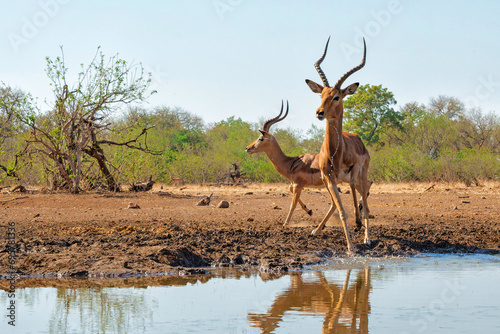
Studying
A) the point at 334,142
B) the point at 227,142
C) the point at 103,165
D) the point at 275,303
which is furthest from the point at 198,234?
the point at 227,142

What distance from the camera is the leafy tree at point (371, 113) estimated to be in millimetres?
49781

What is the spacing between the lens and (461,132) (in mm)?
46312

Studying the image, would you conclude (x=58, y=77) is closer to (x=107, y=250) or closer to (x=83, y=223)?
(x=83, y=223)

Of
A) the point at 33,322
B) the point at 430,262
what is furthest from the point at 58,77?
the point at 33,322

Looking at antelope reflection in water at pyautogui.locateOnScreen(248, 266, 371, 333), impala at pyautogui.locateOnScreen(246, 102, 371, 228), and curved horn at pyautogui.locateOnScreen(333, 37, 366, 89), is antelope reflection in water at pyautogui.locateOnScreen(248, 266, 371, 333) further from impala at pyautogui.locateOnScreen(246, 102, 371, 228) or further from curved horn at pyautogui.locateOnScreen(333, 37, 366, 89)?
impala at pyautogui.locateOnScreen(246, 102, 371, 228)

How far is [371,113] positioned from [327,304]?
1802 inches

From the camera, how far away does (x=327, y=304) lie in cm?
612

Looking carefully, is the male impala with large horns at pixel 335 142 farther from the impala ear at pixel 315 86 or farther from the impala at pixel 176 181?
the impala at pixel 176 181

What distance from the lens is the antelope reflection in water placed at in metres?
5.23

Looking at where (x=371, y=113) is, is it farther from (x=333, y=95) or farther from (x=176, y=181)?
(x=333, y=95)

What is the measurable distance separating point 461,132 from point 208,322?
1744 inches

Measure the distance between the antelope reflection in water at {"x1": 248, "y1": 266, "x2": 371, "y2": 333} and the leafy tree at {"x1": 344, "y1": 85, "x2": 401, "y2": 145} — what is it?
43.1 m

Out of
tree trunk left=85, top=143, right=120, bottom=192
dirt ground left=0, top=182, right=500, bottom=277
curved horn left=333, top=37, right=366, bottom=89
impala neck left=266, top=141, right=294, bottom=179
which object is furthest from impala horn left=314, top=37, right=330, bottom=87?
tree trunk left=85, top=143, right=120, bottom=192

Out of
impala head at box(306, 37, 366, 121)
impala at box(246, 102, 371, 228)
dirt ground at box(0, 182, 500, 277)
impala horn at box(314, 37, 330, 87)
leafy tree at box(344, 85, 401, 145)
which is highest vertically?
leafy tree at box(344, 85, 401, 145)
